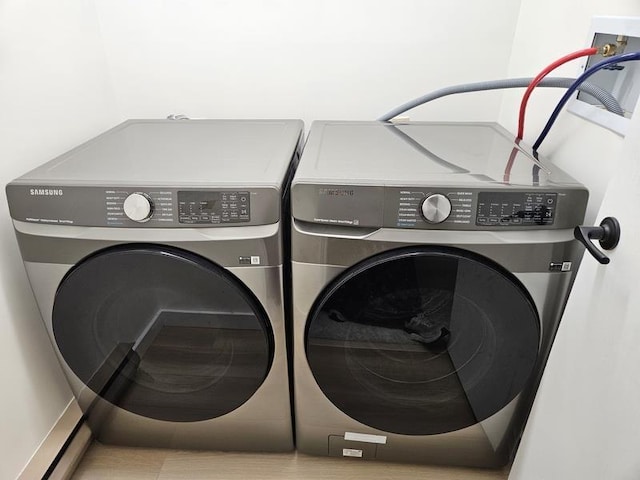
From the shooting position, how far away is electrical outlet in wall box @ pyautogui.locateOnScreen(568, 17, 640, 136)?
854 millimetres

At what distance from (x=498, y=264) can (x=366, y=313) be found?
28 cm

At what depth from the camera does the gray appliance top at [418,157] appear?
87cm

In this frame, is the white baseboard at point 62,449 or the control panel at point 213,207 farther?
the white baseboard at point 62,449

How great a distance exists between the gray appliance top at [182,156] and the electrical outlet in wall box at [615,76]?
0.66 meters

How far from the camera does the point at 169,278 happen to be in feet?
3.02

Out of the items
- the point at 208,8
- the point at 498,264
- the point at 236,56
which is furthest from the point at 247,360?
the point at 208,8

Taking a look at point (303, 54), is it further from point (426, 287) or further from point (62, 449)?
point (62, 449)

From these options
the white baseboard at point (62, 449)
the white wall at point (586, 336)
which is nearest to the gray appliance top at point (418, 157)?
the white wall at point (586, 336)

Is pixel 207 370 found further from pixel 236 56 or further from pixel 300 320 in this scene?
pixel 236 56

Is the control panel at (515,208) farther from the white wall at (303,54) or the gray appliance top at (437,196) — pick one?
the white wall at (303,54)

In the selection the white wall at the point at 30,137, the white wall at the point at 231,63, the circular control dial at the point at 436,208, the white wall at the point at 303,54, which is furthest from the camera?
the white wall at the point at 303,54

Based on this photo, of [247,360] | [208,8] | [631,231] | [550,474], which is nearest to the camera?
[631,231]

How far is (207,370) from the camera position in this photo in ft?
3.48

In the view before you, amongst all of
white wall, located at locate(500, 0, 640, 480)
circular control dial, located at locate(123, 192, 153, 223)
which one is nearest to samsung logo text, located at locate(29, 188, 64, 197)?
circular control dial, located at locate(123, 192, 153, 223)
